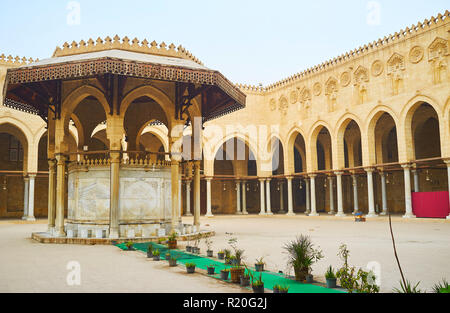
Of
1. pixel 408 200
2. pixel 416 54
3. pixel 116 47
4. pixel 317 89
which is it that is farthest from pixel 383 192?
pixel 116 47

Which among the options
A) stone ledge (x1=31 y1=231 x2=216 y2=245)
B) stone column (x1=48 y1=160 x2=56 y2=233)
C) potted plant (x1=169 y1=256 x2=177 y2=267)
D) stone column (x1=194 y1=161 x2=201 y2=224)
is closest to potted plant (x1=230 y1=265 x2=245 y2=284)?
potted plant (x1=169 y1=256 x2=177 y2=267)

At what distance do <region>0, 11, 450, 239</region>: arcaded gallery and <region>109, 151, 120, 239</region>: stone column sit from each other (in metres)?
0.03

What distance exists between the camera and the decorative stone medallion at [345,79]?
995 inches

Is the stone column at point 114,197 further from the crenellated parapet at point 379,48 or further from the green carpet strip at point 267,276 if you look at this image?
the crenellated parapet at point 379,48

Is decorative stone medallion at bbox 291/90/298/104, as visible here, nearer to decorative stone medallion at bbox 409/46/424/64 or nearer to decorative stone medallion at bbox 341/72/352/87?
decorative stone medallion at bbox 341/72/352/87

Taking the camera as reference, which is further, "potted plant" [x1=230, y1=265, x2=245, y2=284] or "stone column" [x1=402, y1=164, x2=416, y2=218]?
"stone column" [x1=402, y1=164, x2=416, y2=218]

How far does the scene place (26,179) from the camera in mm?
25672

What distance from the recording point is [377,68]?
77.4 feet

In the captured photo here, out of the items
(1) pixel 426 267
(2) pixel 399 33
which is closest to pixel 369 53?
(2) pixel 399 33

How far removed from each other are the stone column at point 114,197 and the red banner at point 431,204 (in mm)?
17268

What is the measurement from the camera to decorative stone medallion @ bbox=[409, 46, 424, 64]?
21141 mm

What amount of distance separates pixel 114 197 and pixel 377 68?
18387 mm
